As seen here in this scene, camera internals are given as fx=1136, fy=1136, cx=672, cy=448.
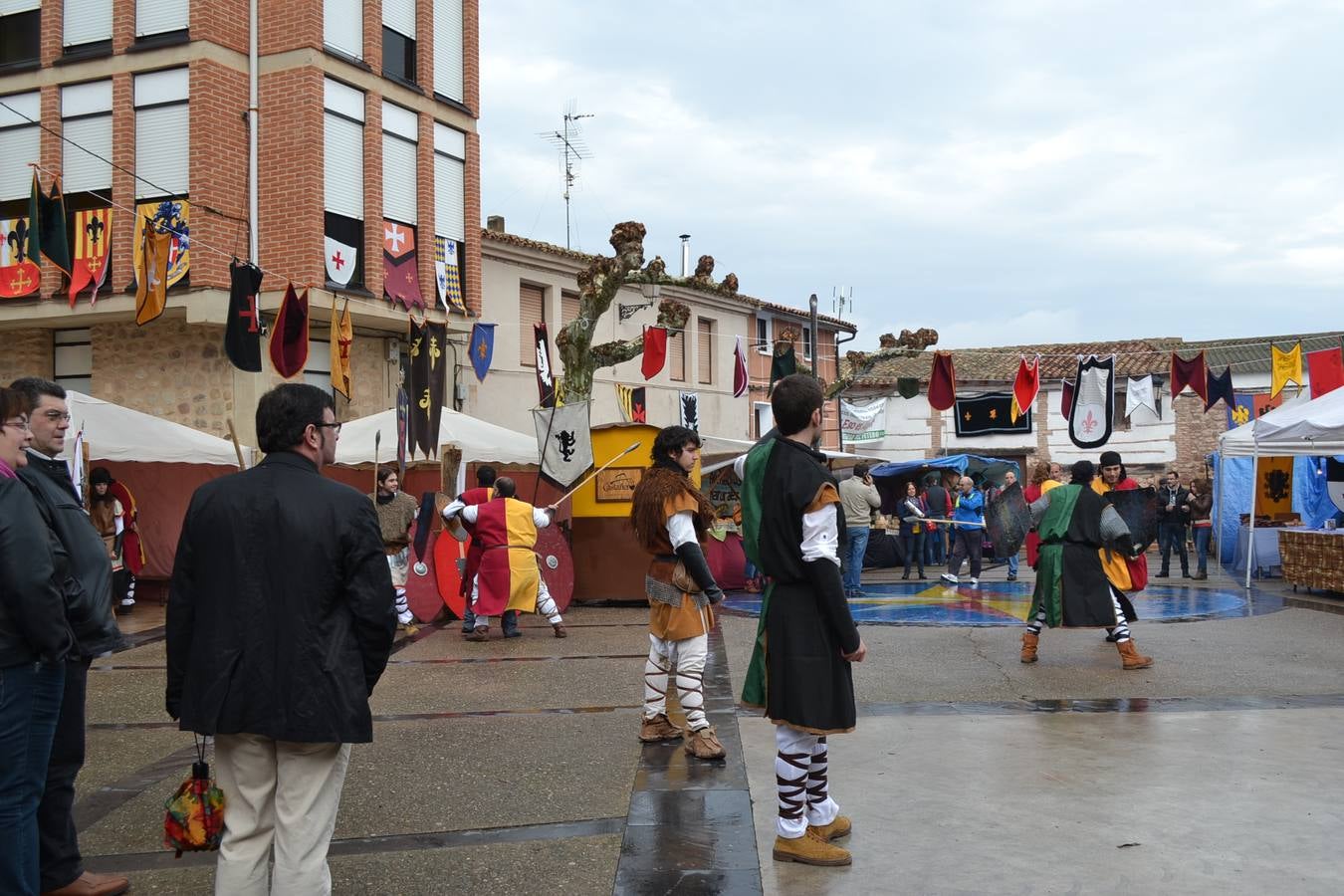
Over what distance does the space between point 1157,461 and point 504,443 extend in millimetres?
26487

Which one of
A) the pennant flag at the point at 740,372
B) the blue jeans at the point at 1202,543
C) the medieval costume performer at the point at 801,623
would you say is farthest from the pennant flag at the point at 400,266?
the medieval costume performer at the point at 801,623

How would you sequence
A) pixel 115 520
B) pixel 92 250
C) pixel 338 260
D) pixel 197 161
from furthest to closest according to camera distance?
pixel 338 260 → pixel 92 250 → pixel 197 161 → pixel 115 520

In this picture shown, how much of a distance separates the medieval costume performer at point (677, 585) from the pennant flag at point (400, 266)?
1335 centimetres

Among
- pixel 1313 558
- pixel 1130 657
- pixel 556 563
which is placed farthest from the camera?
pixel 1313 558

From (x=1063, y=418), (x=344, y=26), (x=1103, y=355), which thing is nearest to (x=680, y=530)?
(x=344, y=26)

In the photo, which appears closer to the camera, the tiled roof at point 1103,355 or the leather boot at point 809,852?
the leather boot at point 809,852

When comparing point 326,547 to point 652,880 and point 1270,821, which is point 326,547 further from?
point 1270,821

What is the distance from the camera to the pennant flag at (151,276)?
1390cm

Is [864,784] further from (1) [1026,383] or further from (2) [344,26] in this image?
(2) [344,26]

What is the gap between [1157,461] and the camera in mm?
35188

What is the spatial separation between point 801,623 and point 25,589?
8.49ft

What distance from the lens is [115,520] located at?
13211 millimetres

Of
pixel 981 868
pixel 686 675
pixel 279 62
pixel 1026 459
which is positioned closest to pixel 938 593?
pixel 686 675

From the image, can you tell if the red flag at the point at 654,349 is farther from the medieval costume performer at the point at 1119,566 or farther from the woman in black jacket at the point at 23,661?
the woman in black jacket at the point at 23,661
